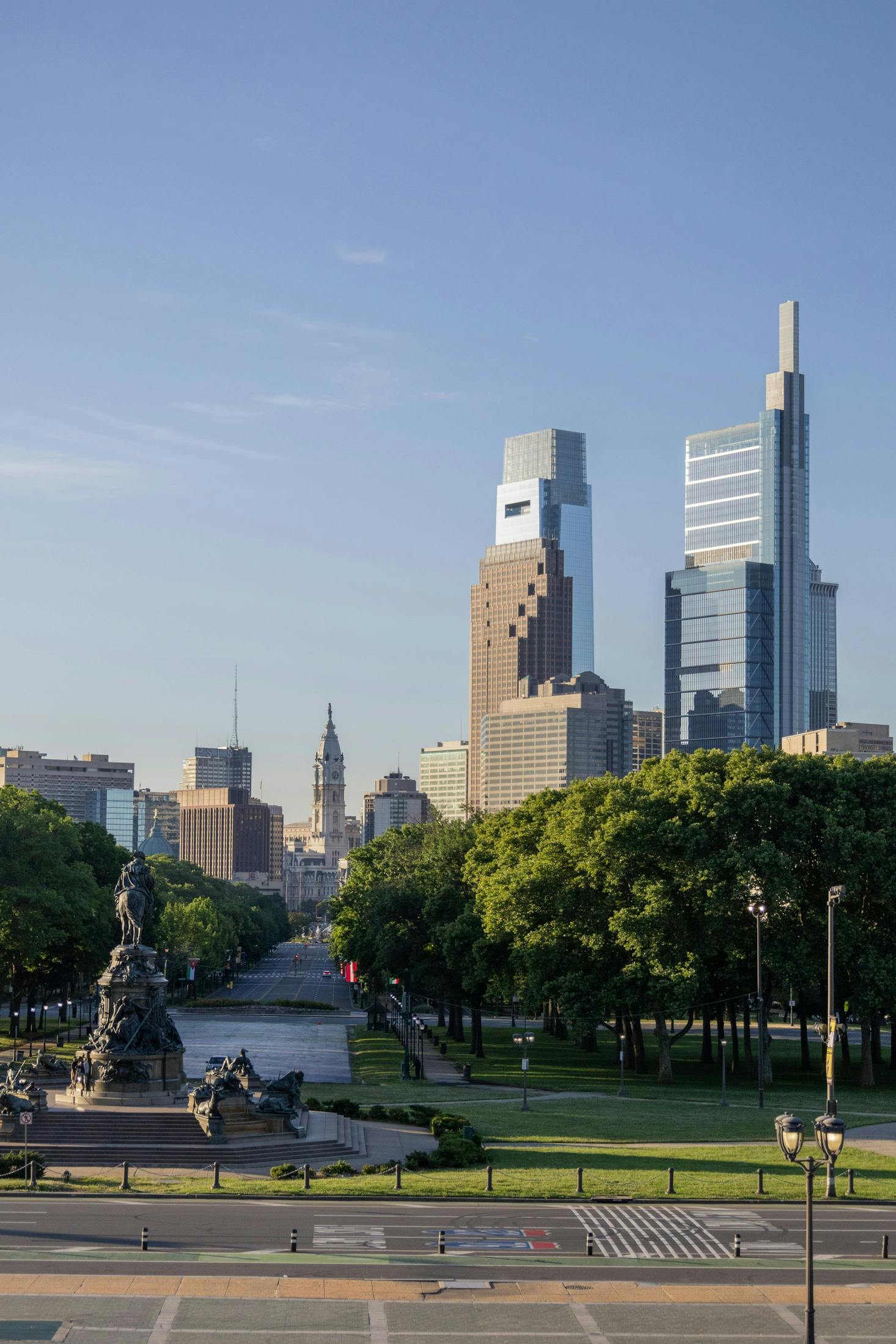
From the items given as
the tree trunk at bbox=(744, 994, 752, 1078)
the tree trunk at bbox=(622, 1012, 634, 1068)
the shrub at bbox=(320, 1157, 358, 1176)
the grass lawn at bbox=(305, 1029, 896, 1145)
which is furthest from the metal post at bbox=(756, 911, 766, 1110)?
the shrub at bbox=(320, 1157, 358, 1176)

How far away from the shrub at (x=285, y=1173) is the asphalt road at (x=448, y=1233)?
135 inches

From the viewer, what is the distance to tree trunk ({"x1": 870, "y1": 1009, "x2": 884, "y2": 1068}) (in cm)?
8262

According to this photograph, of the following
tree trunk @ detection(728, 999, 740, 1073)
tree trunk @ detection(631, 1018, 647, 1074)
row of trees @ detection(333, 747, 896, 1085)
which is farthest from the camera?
tree trunk @ detection(728, 999, 740, 1073)

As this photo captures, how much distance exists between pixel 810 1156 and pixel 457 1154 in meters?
22.3

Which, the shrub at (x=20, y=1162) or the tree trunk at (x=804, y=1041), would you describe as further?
the tree trunk at (x=804, y=1041)

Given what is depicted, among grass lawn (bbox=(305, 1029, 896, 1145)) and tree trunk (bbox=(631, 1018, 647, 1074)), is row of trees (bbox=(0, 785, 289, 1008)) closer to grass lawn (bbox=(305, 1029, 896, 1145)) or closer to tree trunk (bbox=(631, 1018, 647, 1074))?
grass lawn (bbox=(305, 1029, 896, 1145))

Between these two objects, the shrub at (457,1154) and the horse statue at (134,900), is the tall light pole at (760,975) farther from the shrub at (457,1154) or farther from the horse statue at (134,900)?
the horse statue at (134,900)

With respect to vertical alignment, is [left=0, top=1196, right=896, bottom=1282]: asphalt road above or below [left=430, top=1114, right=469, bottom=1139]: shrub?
above

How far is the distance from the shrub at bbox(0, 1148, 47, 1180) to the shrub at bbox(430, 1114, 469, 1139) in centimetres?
1470

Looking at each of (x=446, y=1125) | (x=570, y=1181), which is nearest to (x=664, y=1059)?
(x=446, y=1125)

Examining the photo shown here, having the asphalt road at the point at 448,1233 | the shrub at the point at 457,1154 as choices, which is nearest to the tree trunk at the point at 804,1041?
the shrub at the point at 457,1154

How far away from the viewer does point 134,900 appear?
214 feet

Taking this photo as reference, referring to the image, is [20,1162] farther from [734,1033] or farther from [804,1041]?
[804,1041]

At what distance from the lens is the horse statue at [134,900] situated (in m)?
64.6
